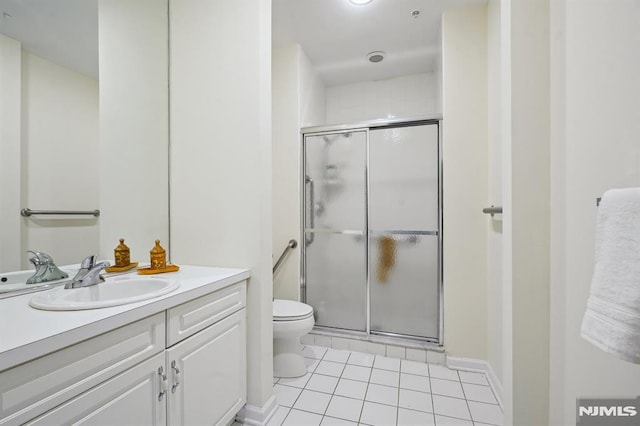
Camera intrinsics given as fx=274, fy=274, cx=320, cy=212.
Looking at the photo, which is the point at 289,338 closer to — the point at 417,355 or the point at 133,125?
the point at 417,355

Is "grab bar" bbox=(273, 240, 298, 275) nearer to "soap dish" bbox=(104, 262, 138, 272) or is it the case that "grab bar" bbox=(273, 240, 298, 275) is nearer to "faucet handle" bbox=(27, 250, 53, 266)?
"soap dish" bbox=(104, 262, 138, 272)

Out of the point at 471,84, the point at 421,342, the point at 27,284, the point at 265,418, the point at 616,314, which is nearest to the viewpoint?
the point at 616,314

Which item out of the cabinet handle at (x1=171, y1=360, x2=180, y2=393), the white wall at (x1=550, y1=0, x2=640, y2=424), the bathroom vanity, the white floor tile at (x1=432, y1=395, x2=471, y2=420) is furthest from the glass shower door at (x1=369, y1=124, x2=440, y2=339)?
the cabinet handle at (x1=171, y1=360, x2=180, y2=393)

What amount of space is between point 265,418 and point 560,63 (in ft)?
6.61

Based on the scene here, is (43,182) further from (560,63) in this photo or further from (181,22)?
(560,63)

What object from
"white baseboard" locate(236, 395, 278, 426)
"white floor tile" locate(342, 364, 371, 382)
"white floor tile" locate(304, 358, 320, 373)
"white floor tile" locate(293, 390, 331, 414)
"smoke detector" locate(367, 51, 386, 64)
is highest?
"smoke detector" locate(367, 51, 386, 64)

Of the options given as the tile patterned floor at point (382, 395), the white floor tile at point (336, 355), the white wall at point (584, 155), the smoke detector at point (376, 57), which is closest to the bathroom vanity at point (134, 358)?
the tile patterned floor at point (382, 395)

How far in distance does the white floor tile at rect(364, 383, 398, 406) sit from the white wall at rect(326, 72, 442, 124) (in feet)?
7.95

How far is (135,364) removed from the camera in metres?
0.89

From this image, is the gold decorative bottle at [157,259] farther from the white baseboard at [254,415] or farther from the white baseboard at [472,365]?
the white baseboard at [472,365]

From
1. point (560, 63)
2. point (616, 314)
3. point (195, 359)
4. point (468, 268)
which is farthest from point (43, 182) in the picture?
point (468, 268)

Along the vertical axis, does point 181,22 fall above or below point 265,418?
above

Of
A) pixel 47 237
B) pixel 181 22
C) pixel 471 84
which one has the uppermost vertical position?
pixel 181 22

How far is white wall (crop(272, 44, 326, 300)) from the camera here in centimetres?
242
